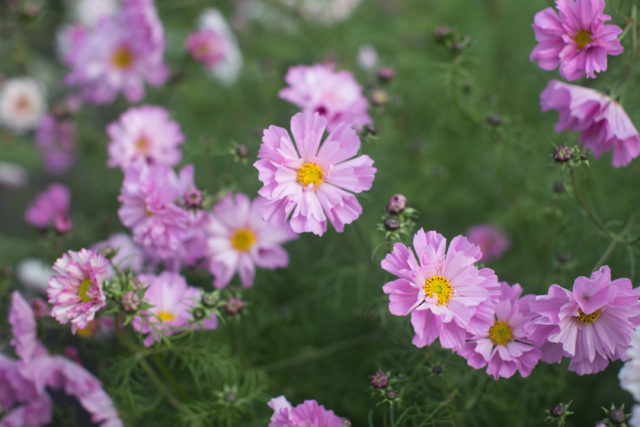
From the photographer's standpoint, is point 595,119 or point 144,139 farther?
point 144,139

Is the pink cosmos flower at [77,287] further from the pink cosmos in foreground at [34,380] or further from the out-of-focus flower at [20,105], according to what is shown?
the out-of-focus flower at [20,105]

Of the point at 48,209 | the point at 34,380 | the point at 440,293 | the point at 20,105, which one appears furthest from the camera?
the point at 20,105

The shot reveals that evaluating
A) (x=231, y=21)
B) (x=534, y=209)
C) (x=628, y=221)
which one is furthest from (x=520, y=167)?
(x=231, y=21)

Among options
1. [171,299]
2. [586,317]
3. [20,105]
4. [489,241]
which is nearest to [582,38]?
[586,317]

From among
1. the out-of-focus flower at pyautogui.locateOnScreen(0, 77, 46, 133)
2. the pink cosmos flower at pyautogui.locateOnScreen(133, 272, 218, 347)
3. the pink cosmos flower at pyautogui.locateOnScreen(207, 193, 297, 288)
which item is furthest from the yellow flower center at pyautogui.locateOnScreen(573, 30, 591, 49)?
the out-of-focus flower at pyautogui.locateOnScreen(0, 77, 46, 133)

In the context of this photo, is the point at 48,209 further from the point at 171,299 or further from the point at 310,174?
the point at 310,174
